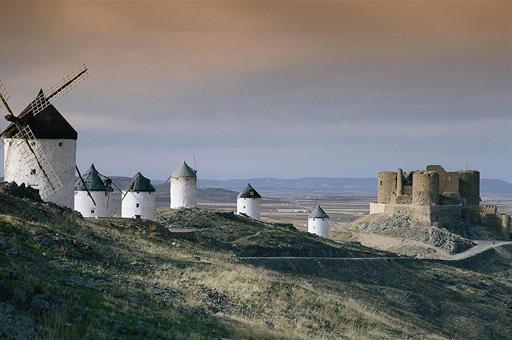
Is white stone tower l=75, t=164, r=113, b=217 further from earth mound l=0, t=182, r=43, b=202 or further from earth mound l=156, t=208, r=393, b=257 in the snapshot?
earth mound l=0, t=182, r=43, b=202

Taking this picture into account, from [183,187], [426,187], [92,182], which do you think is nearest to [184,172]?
[183,187]

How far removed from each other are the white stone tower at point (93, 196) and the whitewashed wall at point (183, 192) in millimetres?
11892

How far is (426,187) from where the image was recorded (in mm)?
60188

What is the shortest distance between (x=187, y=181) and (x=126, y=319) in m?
38.7

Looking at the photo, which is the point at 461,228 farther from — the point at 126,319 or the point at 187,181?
the point at 126,319

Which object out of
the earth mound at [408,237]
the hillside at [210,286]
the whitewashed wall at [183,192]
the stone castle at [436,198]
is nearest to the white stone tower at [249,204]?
the whitewashed wall at [183,192]

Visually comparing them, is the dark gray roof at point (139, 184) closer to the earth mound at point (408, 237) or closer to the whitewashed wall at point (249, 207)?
the whitewashed wall at point (249, 207)

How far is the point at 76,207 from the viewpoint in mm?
38000

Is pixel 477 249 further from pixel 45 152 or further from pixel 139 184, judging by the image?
pixel 45 152

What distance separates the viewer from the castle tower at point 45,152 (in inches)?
1241

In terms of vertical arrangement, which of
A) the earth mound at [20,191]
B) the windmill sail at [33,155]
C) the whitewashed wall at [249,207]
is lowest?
the whitewashed wall at [249,207]

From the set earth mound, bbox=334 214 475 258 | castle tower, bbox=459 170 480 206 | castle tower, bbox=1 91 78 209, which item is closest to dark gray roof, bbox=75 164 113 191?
castle tower, bbox=1 91 78 209

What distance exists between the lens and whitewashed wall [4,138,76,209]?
3153cm

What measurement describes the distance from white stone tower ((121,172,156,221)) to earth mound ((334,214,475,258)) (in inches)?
941
